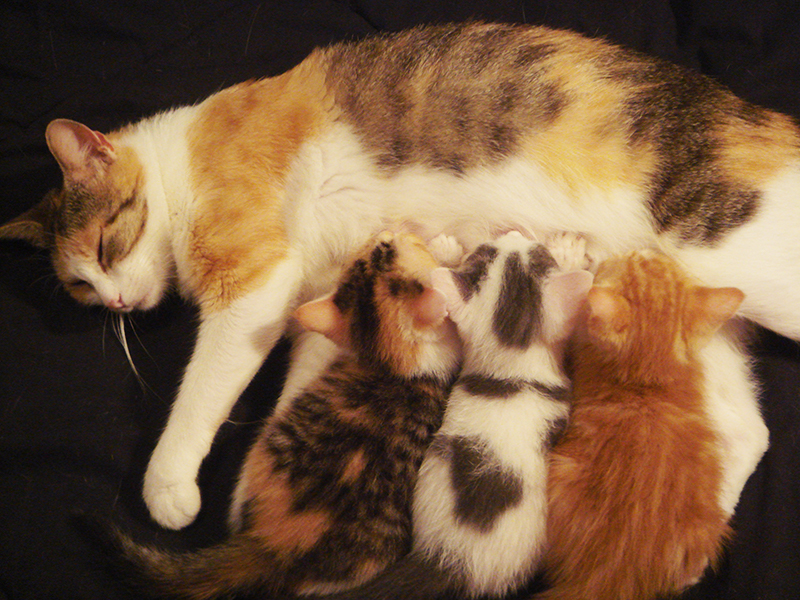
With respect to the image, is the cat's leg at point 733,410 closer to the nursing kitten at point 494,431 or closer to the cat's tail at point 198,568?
the nursing kitten at point 494,431

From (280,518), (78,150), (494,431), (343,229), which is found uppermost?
(78,150)

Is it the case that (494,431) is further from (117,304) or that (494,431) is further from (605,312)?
(117,304)

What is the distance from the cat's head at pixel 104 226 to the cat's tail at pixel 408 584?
0.87m

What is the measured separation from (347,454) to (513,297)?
46 centimetres

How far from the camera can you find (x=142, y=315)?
1.42 meters

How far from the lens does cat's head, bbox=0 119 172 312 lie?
4.06 ft

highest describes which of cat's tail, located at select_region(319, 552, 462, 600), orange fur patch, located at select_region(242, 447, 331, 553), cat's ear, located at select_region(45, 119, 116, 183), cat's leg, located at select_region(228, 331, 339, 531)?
cat's ear, located at select_region(45, 119, 116, 183)

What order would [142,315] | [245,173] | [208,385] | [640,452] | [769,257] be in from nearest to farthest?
1. [640,452]
2. [769,257]
3. [208,385]
4. [245,173]
5. [142,315]

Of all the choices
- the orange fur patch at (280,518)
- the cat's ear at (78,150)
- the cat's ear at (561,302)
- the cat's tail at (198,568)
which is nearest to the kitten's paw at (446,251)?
the cat's ear at (561,302)

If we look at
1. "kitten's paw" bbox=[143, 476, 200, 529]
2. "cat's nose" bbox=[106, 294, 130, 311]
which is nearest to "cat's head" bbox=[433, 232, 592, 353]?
"kitten's paw" bbox=[143, 476, 200, 529]

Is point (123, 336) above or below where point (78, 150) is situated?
below

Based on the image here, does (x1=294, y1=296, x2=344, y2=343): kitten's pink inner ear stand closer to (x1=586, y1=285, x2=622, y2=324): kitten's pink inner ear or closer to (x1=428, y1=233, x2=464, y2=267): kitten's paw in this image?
(x1=428, y1=233, x2=464, y2=267): kitten's paw

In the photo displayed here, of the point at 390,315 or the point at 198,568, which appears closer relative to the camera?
the point at 198,568

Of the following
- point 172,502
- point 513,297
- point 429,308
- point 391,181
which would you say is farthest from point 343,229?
point 172,502
